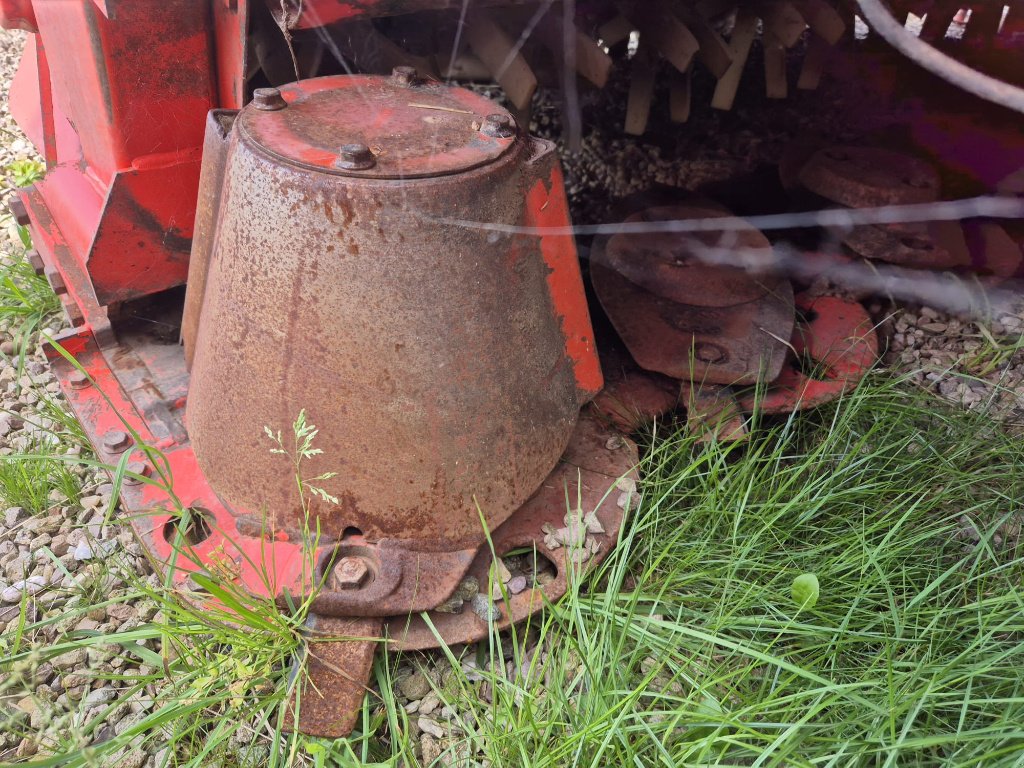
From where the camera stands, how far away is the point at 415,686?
154 centimetres

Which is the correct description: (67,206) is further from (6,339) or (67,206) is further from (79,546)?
(79,546)

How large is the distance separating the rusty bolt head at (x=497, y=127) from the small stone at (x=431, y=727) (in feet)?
3.55

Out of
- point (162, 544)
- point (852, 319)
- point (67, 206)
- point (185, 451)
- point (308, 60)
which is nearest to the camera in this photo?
point (162, 544)

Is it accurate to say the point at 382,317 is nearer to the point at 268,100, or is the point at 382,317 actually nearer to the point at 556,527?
the point at 268,100

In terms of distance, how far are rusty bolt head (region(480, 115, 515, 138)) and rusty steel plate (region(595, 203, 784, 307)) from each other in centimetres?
94

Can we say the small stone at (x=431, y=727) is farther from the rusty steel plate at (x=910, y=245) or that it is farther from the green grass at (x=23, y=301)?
the rusty steel plate at (x=910, y=245)

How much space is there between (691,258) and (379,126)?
3.99ft

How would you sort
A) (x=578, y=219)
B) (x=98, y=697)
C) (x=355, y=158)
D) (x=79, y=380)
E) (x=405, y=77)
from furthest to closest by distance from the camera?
(x=578, y=219) < (x=79, y=380) < (x=405, y=77) < (x=98, y=697) < (x=355, y=158)

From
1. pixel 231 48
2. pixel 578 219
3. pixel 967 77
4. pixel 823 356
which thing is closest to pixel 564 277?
pixel 967 77

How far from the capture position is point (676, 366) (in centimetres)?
202

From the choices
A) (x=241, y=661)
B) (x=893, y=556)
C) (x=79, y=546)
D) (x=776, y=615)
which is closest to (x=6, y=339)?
(x=79, y=546)

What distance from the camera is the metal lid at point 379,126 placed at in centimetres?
128

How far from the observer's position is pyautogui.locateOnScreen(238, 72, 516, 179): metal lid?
4.19 feet

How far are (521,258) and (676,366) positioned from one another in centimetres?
75
